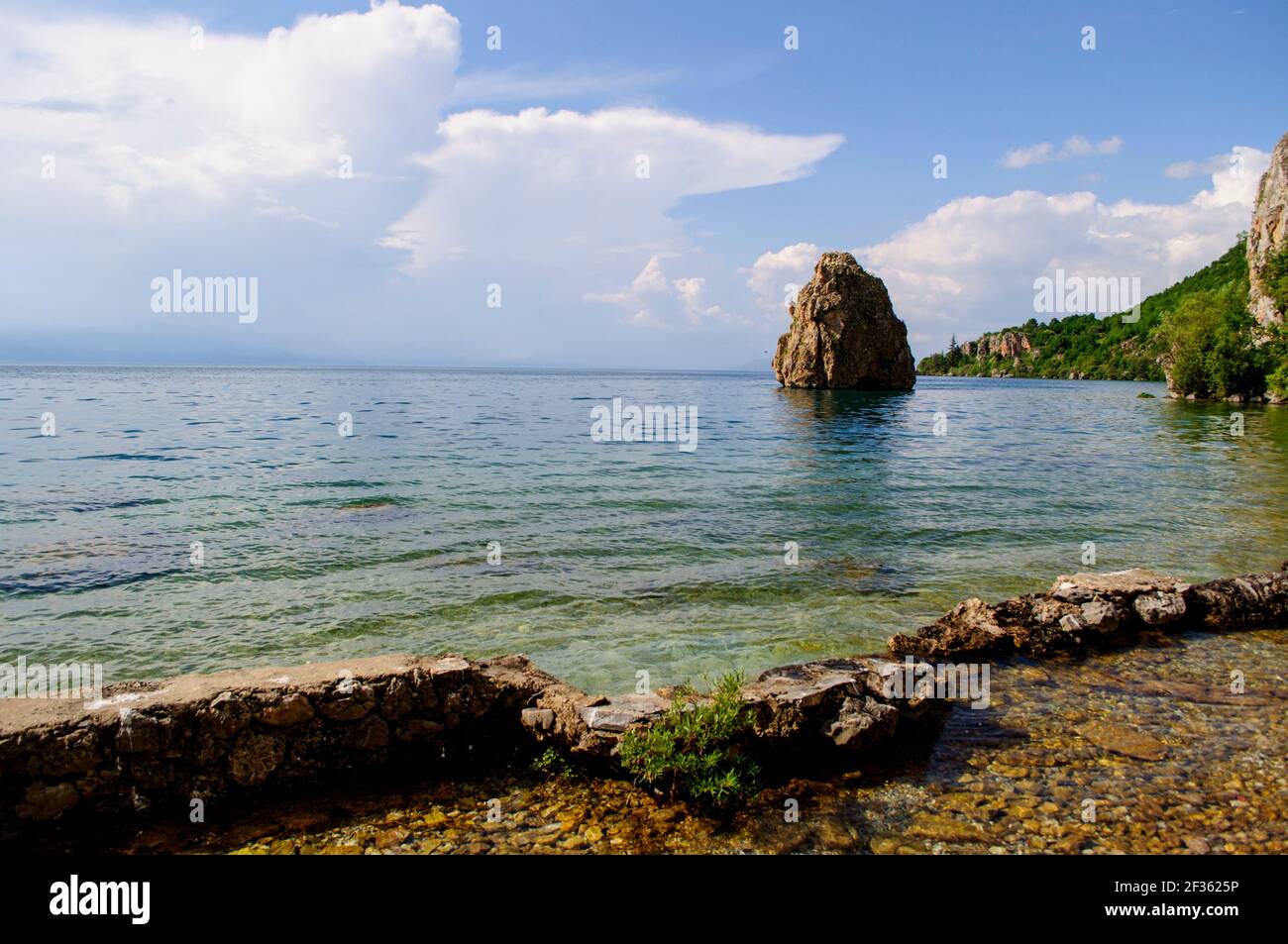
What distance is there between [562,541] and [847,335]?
4072 inches

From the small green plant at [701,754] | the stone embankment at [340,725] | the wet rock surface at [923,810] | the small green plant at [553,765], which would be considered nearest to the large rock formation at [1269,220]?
the wet rock surface at [923,810]

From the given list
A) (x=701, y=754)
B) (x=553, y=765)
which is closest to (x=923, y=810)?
(x=701, y=754)

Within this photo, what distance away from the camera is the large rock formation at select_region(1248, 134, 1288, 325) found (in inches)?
3273

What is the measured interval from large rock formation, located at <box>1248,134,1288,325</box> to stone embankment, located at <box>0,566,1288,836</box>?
336 ft

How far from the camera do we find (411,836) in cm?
557

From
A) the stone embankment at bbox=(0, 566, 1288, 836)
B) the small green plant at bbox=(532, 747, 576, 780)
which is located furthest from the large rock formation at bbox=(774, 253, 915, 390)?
the small green plant at bbox=(532, 747, 576, 780)

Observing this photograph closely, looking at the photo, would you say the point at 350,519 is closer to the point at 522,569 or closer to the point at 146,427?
the point at 522,569

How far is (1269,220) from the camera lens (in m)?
87.2

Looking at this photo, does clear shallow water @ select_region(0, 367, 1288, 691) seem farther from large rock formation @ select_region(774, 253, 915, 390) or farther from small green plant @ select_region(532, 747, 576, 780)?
large rock formation @ select_region(774, 253, 915, 390)

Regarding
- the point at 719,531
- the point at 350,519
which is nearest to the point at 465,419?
the point at 350,519

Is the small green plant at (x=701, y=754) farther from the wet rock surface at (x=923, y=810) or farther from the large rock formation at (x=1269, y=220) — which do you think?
the large rock formation at (x=1269, y=220)

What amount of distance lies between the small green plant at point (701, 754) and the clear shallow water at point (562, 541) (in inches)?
105

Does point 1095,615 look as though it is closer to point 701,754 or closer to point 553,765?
point 701,754

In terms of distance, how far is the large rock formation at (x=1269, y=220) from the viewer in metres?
83.1
